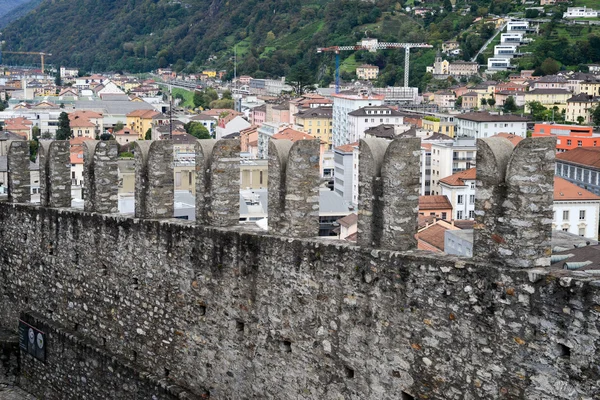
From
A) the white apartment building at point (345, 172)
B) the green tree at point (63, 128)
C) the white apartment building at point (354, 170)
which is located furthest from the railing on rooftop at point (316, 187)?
the green tree at point (63, 128)

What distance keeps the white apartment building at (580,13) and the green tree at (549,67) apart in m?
23.6

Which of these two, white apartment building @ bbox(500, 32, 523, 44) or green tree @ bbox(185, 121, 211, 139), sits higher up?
white apartment building @ bbox(500, 32, 523, 44)

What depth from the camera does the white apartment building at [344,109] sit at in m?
114

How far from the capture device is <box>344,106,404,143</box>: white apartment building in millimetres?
108125

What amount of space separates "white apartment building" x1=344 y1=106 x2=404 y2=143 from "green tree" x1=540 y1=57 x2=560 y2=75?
49.8 meters

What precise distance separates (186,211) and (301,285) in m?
10.1

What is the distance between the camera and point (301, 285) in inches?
344

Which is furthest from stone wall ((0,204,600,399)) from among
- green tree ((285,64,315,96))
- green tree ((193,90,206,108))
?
green tree ((193,90,206,108))

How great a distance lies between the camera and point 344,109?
384 feet

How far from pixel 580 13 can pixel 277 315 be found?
173203 millimetres

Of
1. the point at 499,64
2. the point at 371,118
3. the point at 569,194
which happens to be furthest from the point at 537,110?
the point at 569,194

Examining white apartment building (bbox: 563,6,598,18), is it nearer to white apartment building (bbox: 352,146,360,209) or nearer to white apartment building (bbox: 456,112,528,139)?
white apartment building (bbox: 456,112,528,139)

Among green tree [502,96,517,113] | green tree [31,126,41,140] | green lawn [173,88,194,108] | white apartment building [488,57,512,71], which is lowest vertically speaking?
green tree [31,126,41,140]

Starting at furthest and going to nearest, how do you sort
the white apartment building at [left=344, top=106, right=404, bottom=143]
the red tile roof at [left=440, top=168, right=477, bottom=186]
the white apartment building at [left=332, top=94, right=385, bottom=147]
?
1. the white apartment building at [left=332, top=94, right=385, bottom=147]
2. the white apartment building at [left=344, top=106, right=404, bottom=143]
3. the red tile roof at [left=440, top=168, right=477, bottom=186]
